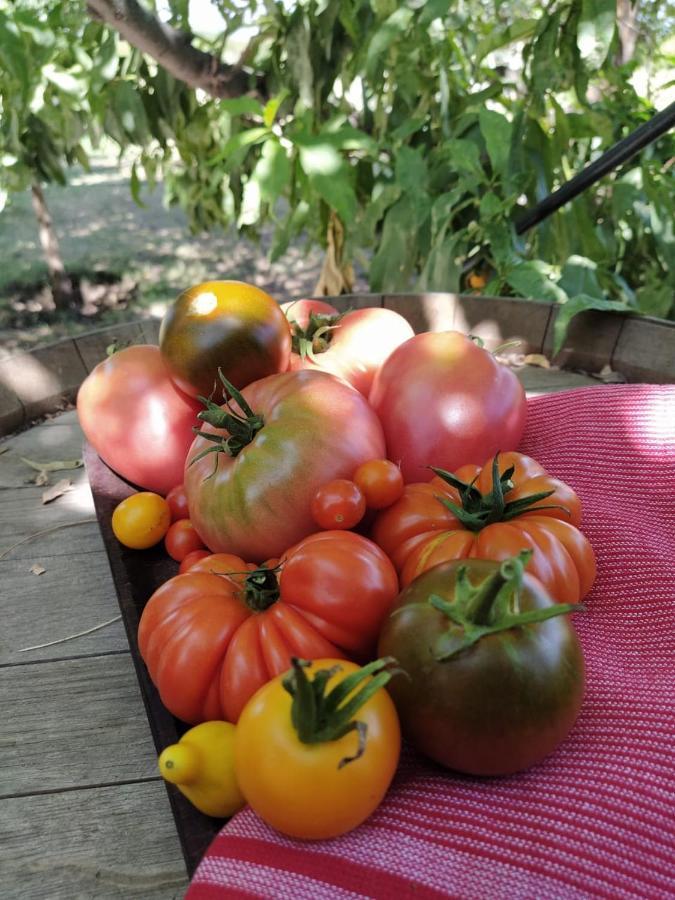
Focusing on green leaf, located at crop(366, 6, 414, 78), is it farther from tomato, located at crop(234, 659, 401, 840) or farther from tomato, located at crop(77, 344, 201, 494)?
tomato, located at crop(234, 659, 401, 840)

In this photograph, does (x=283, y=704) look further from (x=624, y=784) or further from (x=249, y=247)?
(x=249, y=247)

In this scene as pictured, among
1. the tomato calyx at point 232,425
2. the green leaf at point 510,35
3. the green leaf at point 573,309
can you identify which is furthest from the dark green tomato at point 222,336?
the green leaf at point 510,35

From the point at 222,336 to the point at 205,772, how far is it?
1.58 ft

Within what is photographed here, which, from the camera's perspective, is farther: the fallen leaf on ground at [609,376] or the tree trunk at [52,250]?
the tree trunk at [52,250]

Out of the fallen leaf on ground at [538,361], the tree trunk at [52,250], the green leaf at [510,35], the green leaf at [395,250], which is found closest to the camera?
the fallen leaf on ground at [538,361]

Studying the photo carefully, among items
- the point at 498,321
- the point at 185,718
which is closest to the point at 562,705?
the point at 185,718

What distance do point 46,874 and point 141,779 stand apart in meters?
0.09

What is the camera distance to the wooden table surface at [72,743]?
528 millimetres

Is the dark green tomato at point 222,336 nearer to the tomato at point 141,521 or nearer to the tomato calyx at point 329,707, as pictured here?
the tomato at point 141,521

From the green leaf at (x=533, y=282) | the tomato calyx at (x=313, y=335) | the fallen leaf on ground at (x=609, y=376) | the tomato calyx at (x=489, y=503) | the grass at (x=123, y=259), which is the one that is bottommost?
the grass at (x=123, y=259)

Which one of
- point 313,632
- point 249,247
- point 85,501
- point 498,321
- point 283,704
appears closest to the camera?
point 283,704

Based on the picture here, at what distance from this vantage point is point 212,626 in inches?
22.7

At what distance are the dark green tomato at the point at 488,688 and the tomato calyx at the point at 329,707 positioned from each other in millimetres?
60

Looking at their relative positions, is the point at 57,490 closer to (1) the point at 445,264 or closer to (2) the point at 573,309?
(2) the point at 573,309
